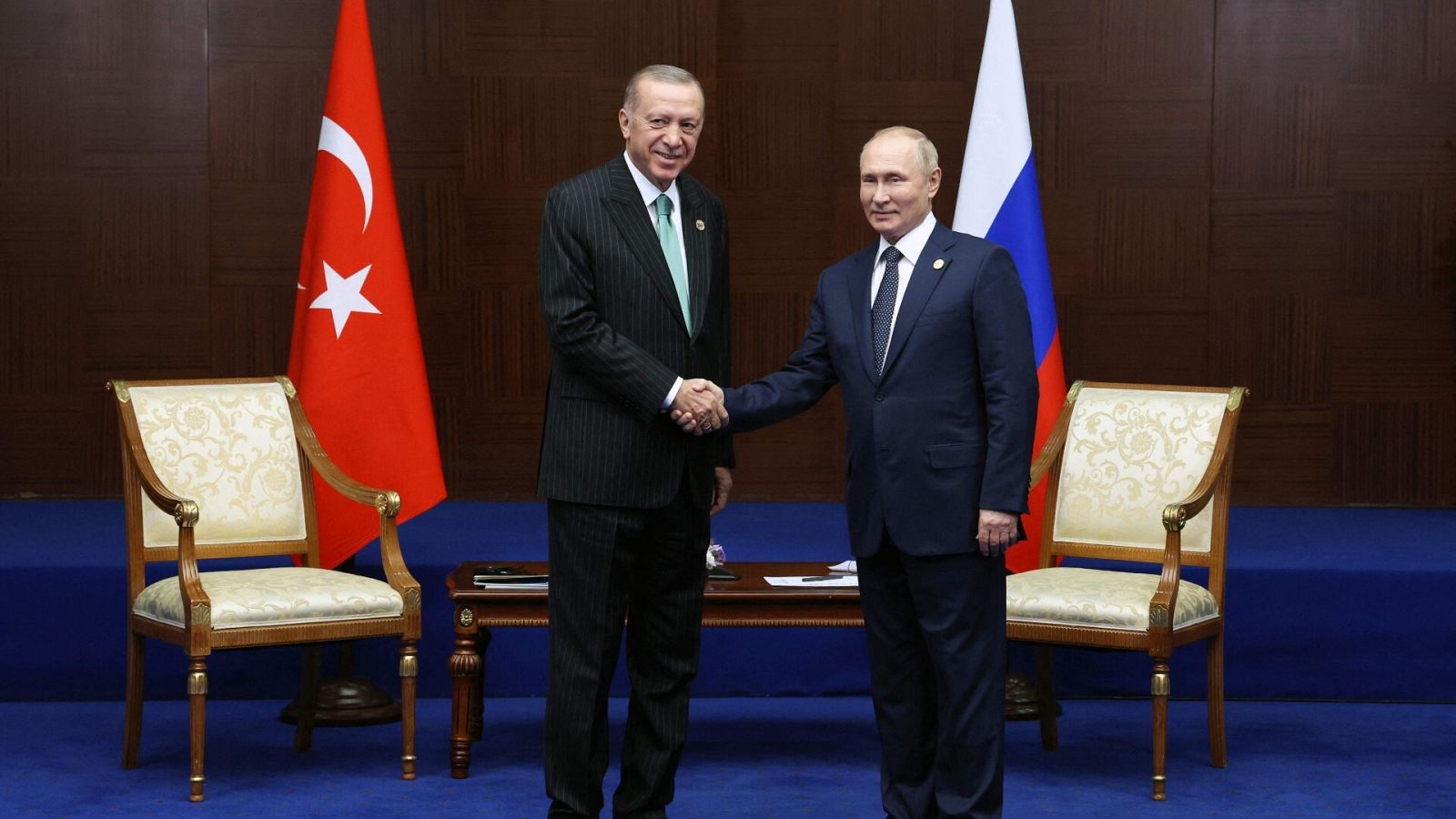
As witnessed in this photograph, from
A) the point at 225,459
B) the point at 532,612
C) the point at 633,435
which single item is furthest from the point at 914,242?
the point at 225,459

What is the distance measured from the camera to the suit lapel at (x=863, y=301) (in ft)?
10.1

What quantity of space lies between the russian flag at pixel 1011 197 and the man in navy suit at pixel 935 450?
147 cm

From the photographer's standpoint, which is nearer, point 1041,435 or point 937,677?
point 937,677

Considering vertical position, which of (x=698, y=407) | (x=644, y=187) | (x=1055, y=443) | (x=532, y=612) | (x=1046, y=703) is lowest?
(x=1046, y=703)

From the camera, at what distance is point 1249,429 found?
6340mm

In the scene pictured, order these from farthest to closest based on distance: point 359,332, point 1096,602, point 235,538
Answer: point 359,332 → point 235,538 → point 1096,602

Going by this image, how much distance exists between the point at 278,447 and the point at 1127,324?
11.4ft

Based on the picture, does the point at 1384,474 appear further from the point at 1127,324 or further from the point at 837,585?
the point at 837,585

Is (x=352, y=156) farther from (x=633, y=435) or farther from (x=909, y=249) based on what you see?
(x=909, y=249)

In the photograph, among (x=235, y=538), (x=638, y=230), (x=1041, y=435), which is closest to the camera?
(x=638, y=230)

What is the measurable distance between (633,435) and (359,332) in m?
1.61


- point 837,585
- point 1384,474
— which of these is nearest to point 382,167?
point 837,585

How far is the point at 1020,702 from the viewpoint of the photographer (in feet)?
14.7

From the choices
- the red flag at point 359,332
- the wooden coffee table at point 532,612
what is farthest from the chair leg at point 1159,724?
the red flag at point 359,332
